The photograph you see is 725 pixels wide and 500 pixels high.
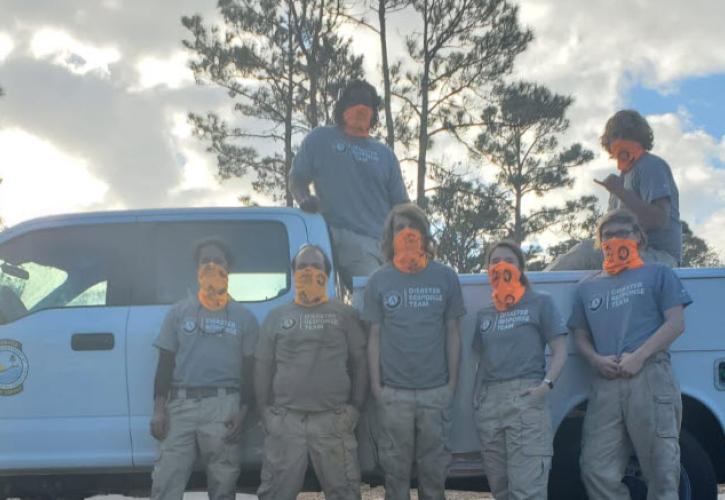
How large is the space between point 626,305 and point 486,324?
0.68 metres

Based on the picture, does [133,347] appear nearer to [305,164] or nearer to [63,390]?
[63,390]

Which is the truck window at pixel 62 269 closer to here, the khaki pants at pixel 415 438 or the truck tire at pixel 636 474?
the khaki pants at pixel 415 438

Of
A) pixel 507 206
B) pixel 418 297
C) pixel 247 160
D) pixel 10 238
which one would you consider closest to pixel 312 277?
pixel 418 297

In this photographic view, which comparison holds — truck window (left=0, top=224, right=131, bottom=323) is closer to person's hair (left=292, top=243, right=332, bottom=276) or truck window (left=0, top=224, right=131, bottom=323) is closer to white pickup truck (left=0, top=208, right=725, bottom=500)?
white pickup truck (left=0, top=208, right=725, bottom=500)

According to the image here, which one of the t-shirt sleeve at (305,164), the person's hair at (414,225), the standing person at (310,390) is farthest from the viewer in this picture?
the t-shirt sleeve at (305,164)

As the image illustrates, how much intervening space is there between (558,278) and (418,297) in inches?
29.6

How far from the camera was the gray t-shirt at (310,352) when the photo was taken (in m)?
4.49

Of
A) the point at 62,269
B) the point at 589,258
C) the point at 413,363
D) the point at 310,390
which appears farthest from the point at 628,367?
the point at 62,269

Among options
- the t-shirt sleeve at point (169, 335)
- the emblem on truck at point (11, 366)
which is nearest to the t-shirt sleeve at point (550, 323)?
the t-shirt sleeve at point (169, 335)

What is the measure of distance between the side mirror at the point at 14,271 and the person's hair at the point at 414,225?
1841 mm

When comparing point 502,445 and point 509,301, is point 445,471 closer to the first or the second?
point 502,445

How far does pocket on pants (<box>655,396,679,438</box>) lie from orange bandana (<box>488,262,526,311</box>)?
81 centimetres

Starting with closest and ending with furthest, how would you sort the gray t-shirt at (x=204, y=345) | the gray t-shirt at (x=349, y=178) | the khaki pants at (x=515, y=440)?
the khaki pants at (x=515, y=440) < the gray t-shirt at (x=204, y=345) < the gray t-shirt at (x=349, y=178)

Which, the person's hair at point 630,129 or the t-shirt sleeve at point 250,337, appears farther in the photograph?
the person's hair at point 630,129
